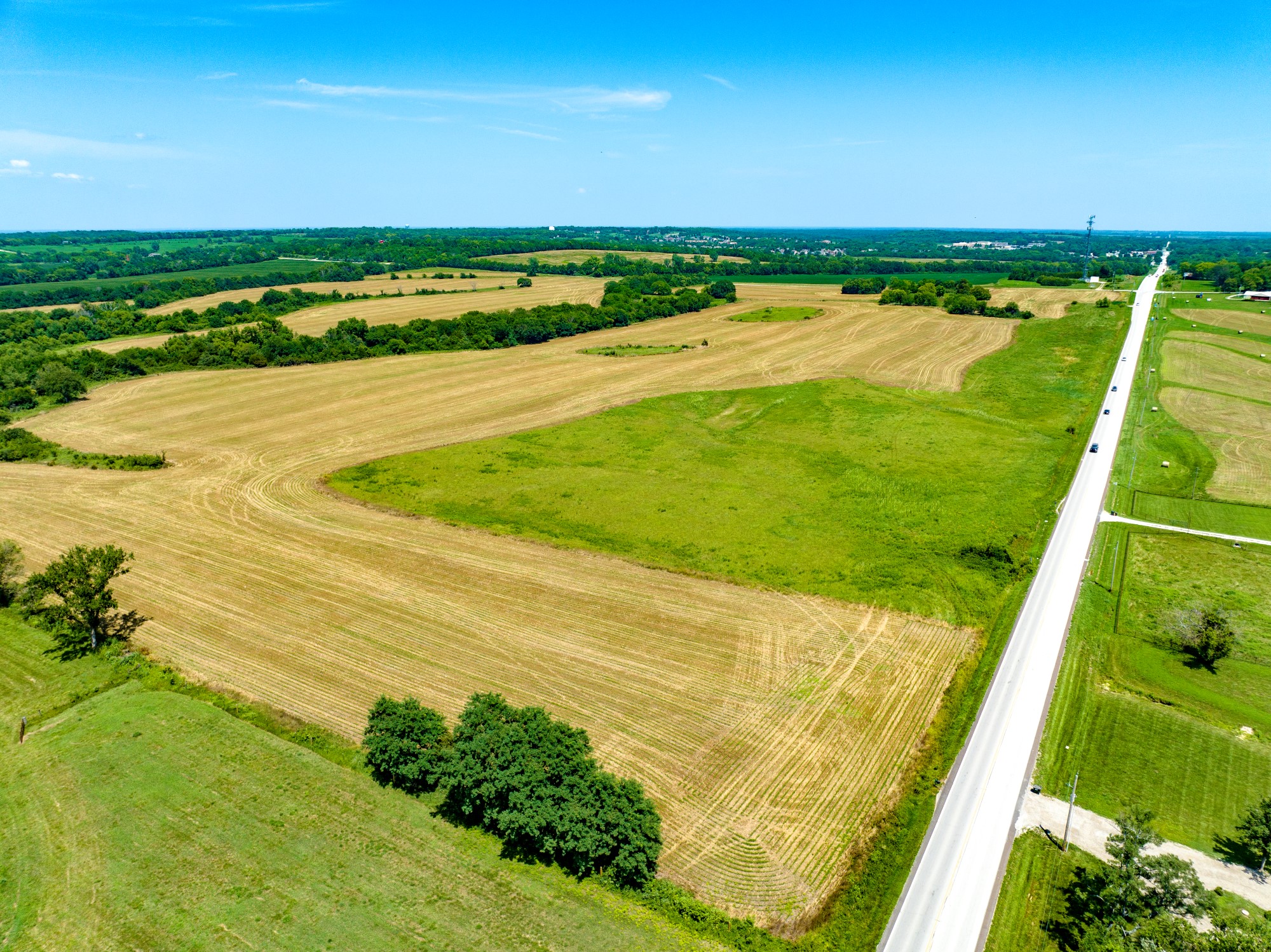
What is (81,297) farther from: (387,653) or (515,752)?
(515,752)

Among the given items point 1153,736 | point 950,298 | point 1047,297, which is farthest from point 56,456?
point 1047,297

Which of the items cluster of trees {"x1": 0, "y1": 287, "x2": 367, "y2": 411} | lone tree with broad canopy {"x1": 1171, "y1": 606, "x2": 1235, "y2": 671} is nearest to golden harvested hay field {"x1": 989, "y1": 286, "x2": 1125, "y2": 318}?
lone tree with broad canopy {"x1": 1171, "y1": 606, "x2": 1235, "y2": 671}

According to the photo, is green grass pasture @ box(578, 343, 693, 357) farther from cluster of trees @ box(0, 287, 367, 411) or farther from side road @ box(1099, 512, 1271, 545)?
side road @ box(1099, 512, 1271, 545)

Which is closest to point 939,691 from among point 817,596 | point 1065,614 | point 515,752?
point 817,596

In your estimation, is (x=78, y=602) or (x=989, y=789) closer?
(x=989, y=789)

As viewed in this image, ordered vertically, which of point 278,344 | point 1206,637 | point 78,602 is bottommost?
point 1206,637

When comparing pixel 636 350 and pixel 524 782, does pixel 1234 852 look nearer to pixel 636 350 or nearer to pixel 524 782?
pixel 524 782
